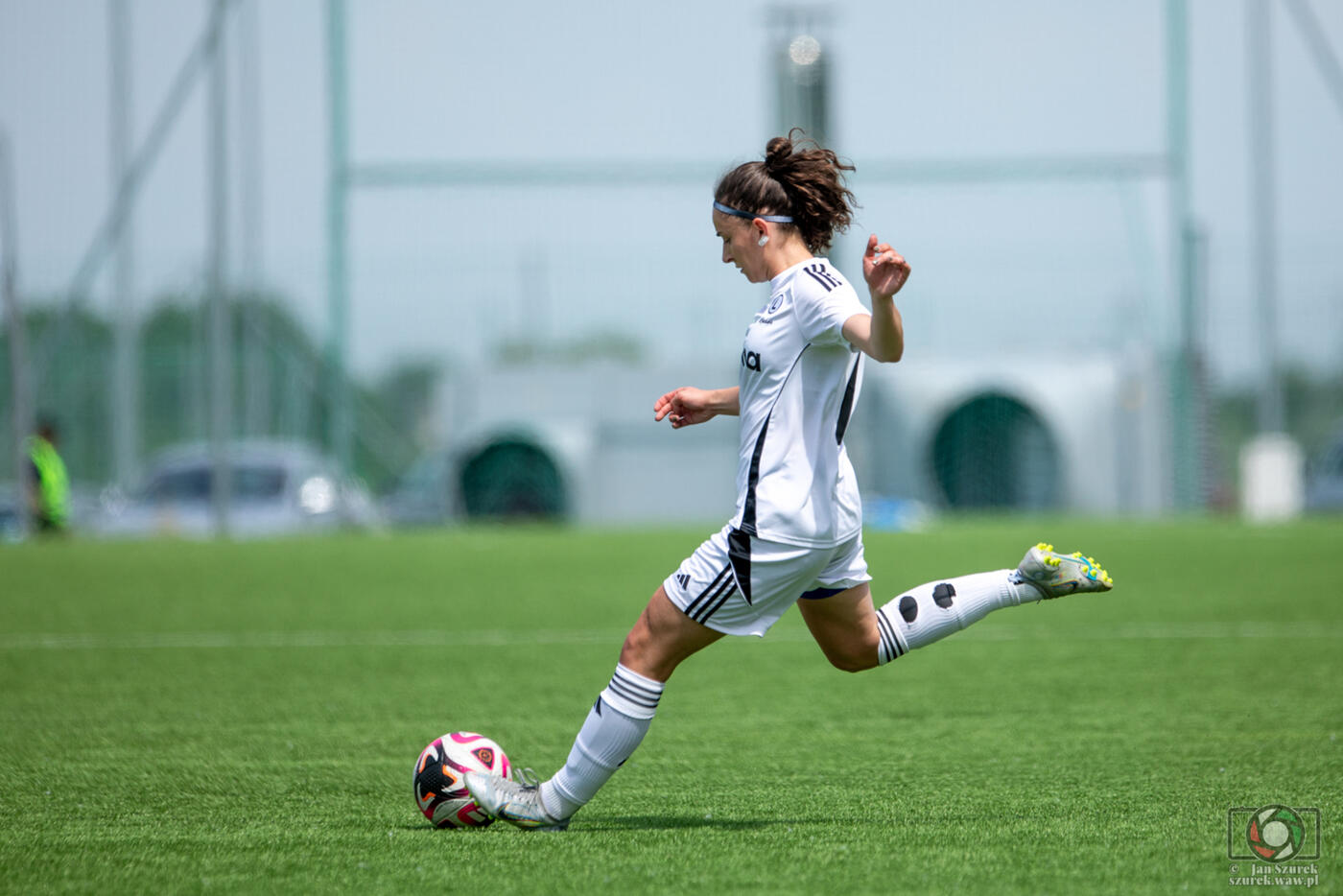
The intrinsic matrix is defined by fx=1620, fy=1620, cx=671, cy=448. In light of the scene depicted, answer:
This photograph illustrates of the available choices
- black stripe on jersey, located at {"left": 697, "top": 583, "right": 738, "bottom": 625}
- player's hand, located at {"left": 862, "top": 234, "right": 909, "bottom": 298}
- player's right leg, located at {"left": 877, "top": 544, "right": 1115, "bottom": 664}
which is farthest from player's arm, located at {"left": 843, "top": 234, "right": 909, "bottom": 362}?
player's right leg, located at {"left": 877, "top": 544, "right": 1115, "bottom": 664}

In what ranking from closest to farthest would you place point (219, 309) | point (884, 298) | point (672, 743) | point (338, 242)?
point (884, 298) → point (672, 743) → point (219, 309) → point (338, 242)

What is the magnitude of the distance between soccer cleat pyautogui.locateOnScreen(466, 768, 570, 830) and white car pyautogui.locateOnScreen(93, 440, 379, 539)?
1815cm

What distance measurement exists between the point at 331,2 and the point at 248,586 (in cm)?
1572

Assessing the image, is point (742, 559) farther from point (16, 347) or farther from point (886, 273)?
point (16, 347)

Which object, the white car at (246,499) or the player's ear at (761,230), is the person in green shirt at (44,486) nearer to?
the white car at (246,499)

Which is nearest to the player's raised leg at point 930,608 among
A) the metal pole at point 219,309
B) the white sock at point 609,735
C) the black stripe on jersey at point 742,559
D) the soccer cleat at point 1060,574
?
the soccer cleat at point 1060,574

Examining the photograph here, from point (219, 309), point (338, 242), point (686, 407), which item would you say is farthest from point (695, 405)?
point (338, 242)

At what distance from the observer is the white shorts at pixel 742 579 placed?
409 centimetres

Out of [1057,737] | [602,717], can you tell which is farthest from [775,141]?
[1057,737]

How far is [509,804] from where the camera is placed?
14.1ft

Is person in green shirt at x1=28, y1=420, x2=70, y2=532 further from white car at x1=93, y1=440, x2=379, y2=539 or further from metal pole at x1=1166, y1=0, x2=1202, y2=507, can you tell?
metal pole at x1=1166, y1=0, x2=1202, y2=507

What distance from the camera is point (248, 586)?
41.4 feet

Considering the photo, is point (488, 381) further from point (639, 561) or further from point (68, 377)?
point (639, 561)

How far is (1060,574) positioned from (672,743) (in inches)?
67.8
